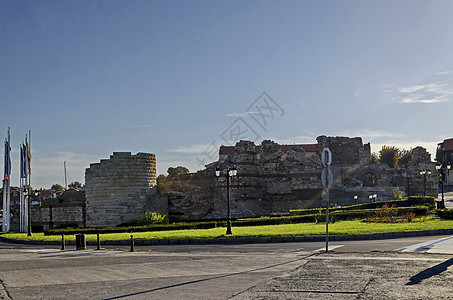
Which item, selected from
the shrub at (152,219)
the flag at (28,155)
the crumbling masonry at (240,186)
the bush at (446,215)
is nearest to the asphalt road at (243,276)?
the bush at (446,215)

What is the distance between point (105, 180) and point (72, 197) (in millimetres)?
7688

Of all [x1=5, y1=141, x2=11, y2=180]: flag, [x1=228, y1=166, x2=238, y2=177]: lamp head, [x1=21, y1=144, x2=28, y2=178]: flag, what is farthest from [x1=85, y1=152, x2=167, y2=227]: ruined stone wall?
[x1=228, y1=166, x2=238, y2=177]: lamp head

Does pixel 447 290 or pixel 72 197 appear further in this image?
pixel 72 197

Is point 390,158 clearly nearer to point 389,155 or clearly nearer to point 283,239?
point 389,155

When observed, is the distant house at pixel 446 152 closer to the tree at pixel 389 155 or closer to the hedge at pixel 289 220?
the tree at pixel 389 155

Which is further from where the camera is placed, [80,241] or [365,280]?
[80,241]

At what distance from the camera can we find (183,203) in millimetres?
39656

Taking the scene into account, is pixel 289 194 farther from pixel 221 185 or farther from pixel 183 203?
pixel 183 203

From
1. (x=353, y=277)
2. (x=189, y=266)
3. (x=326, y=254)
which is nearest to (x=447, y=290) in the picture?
(x=353, y=277)

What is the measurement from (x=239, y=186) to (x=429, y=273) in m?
29.3

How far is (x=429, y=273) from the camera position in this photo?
9.43 m

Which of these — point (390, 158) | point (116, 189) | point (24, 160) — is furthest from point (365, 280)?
point (390, 158)

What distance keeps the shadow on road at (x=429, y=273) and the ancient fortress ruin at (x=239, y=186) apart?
27.8 meters

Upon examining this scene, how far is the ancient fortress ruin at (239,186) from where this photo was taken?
3559 cm
